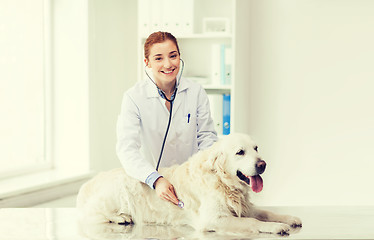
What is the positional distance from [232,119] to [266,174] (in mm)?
609

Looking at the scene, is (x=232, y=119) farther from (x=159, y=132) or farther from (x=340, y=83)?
(x=159, y=132)

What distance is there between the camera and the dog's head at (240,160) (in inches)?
54.8

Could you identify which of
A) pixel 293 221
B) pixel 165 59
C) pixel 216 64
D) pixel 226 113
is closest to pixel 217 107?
pixel 226 113

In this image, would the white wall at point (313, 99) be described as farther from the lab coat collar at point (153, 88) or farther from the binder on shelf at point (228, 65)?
the lab coat collar at point (153, 88)

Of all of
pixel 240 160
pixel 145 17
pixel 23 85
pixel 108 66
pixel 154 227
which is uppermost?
pixel 145 17

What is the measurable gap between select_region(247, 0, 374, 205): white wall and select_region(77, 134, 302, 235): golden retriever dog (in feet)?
7.83

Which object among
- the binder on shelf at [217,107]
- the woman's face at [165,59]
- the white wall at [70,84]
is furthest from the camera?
the white wall at [70,84]

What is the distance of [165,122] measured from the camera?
73.6 inches

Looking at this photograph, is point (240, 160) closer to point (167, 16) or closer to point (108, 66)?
point (167, 16)

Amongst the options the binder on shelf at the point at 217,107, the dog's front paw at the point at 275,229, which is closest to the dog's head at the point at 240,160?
the dog's front paw at the point at 275,229

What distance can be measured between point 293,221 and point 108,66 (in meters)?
2.81

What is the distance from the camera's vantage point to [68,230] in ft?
5.08

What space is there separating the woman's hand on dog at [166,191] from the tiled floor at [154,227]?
84mm

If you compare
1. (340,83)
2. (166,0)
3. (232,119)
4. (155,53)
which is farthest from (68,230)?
(340,83)
